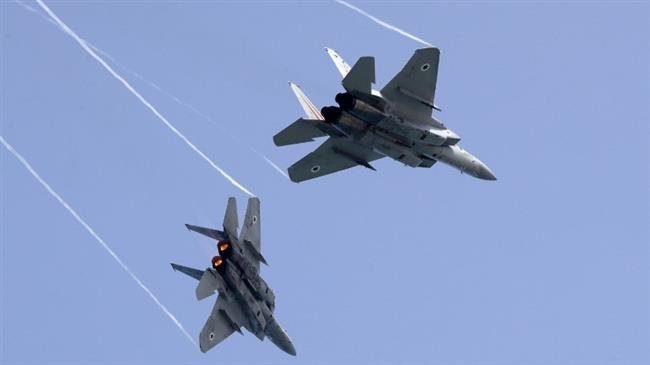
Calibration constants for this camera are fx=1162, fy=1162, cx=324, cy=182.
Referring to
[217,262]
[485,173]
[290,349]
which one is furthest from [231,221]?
[485,173]

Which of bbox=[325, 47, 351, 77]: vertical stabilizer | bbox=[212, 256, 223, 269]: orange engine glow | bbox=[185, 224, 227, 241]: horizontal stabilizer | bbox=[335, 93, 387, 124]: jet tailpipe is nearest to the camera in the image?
bbox=[335, 93, 387, 124]: jet tailpipe

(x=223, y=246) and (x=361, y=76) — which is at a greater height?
(x=361, y=76)

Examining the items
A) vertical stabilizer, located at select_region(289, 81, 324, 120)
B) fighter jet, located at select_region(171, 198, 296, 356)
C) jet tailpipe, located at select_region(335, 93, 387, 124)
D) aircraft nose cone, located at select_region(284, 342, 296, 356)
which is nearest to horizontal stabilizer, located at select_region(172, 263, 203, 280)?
fighter jet, located at select_region(171, 198, 296, 356)

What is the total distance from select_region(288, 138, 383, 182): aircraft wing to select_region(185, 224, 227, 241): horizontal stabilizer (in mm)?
2420

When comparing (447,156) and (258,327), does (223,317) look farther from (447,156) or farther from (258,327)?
(447,156)

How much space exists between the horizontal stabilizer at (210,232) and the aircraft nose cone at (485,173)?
6.80m

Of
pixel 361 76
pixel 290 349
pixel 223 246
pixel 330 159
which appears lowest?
pixel 290 349

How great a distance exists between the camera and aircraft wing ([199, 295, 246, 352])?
31.6 m

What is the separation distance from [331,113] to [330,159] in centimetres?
354

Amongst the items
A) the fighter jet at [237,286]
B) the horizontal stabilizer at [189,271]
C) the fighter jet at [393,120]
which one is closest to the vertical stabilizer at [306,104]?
the fighter jet at [393,120]

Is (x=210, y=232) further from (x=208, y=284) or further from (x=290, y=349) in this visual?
(x=290, y=349)

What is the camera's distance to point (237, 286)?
3056cm

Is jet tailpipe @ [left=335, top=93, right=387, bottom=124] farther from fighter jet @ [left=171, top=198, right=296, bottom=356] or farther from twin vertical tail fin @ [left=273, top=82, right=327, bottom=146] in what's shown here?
fighter jet @ [left=171, top=198, right=296, bottom=356]

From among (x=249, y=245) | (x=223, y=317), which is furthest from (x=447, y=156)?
(x=223, y=317)
